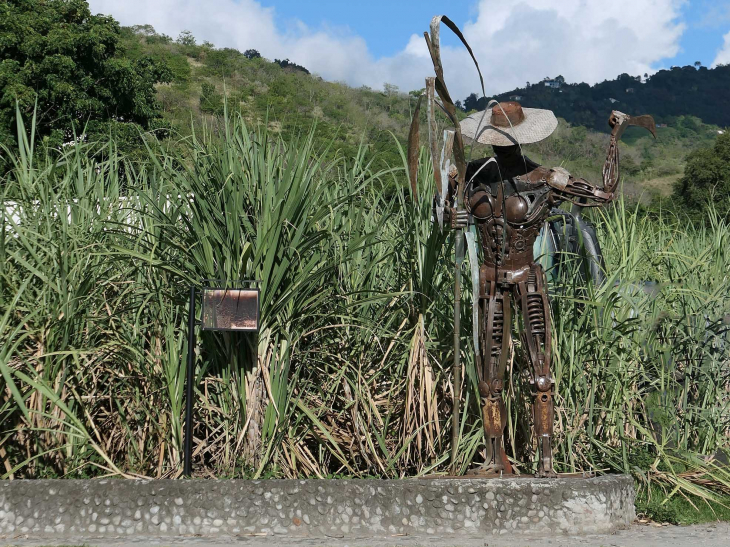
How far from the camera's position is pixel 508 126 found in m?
4.78

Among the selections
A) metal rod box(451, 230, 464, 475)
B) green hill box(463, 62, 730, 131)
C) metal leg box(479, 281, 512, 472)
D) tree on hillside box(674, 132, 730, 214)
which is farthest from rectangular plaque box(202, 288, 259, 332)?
green hill box(463, 62, 730, 131)

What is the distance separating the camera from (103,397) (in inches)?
192

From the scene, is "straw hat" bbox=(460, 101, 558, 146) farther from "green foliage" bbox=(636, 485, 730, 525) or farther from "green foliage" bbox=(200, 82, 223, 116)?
"green foliage" bbox=(636, 485, 730, 525)

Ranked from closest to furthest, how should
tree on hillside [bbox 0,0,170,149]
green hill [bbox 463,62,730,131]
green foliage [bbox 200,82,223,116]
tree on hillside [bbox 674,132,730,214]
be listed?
green foliage [bbox 200,82,223,116] → tree on hillside [bbox 0,0,170,149] → tree on hillside [bbox 674,132,730,214] → green hill [bbox 463,62,730,131]

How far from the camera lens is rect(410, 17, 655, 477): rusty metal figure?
15.3 feet

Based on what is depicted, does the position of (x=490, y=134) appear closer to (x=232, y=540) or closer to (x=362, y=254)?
(x=362, y=254)

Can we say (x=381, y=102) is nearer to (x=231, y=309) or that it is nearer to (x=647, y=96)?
(x=231, y=309)

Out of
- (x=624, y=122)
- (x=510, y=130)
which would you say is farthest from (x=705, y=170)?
(x=510, y=130)

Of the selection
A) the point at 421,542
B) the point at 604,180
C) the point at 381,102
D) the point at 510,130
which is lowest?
the point at 421,542

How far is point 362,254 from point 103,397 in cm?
171

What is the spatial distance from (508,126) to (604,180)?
59 cm

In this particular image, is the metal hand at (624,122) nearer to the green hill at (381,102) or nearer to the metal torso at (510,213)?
the metal torso at (510,213)

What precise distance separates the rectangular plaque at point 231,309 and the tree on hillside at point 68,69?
588 inches

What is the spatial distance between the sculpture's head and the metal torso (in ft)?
0.56
